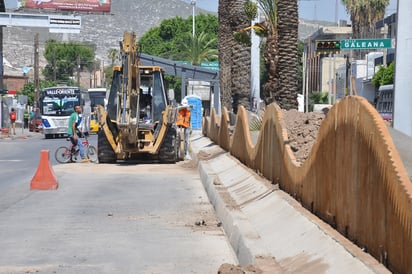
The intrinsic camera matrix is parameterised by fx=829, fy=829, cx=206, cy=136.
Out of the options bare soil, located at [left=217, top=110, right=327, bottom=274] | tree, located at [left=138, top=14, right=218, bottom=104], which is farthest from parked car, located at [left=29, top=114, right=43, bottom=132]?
bare soil, located at [left=217, top=110, right=327, bottom=274]

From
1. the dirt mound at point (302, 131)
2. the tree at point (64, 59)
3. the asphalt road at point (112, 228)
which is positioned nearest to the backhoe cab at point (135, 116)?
the asphalt road at point (112, 228)

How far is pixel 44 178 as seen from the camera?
17.9m

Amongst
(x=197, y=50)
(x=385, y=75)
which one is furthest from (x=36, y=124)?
(x=197, y=50)

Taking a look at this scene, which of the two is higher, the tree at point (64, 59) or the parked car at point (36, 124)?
the tree at point (64, 59)

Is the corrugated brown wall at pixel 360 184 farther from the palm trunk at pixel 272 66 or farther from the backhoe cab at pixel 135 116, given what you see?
the backhoe cab at pixel 135 116

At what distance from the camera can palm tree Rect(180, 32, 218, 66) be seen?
329 ft

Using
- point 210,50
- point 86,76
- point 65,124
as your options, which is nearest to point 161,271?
point 65,124

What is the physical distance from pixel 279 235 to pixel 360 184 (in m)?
2.15

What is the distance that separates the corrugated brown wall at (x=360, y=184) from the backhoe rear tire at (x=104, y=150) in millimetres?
15906

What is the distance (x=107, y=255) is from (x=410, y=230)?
5072mm

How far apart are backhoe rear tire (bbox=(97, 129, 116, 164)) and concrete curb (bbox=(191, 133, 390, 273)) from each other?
12065mm

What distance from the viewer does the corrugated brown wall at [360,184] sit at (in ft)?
19.9

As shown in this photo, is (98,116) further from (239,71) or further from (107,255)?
(107,255)

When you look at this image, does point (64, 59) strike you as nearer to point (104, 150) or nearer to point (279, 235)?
point (104, 150)
